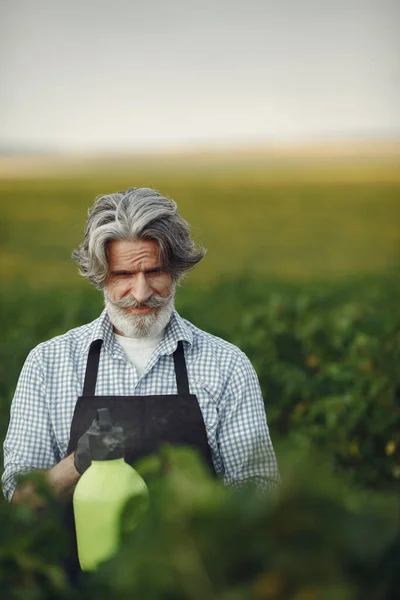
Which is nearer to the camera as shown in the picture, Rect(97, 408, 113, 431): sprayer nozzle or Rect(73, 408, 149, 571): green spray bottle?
Rect(73, 408, 149, 571): green spray bottle

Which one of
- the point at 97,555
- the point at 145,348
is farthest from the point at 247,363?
the point at 97,555

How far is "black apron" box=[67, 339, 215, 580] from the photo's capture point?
218cm

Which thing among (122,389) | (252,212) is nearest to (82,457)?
(122,389)

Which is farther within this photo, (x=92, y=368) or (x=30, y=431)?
(x=92, y=368)

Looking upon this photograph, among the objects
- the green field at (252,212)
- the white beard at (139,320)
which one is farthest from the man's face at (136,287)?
the green field at (252,212)

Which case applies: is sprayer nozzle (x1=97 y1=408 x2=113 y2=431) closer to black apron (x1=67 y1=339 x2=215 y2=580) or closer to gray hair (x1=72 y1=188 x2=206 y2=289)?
black apron (x1=67 y1=339 x2=215 y2=580)

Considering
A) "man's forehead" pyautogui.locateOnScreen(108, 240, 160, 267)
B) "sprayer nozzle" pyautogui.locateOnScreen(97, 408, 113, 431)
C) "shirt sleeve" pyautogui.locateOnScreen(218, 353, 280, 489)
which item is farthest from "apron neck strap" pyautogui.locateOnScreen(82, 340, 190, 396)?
"sprayer nozzle" pyautogui.locateOnScreen(97, 408, 113, 431)

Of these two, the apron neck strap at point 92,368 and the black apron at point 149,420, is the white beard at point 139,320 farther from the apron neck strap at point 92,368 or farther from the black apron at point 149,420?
the black apron at point 149,420

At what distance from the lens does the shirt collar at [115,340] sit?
234cm

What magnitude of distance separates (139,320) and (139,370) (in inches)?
4.9

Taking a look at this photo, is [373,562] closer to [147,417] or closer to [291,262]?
[147,417]

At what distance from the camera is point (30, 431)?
2.22 m

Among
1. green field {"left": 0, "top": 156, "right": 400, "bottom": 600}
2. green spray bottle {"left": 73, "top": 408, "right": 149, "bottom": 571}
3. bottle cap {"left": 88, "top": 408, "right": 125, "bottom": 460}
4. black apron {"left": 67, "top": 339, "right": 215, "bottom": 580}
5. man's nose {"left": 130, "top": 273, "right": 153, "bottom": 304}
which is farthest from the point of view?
man's nose {"left": 130, "top": 273, "right": 153, "bottom": 304}

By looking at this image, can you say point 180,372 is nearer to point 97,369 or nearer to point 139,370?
point 139,370
